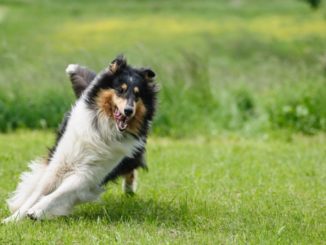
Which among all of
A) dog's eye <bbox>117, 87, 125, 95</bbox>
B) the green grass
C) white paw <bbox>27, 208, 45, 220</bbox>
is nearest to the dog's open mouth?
dog's eye <bbox>117, 87, 125, 95</bbox>

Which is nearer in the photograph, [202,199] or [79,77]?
[202,199]

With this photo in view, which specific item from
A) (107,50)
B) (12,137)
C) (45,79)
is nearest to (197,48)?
(107,50)

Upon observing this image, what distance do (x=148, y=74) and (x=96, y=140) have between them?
73 cm

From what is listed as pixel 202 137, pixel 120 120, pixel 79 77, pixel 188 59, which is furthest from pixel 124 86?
pixel 188 59

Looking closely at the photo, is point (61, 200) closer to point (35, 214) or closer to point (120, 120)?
point (35, 214)

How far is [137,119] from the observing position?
21.0 ft

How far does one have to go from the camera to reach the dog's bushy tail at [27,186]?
659 cm

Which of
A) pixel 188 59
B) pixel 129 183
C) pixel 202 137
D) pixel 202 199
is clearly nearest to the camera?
pixel 202 199

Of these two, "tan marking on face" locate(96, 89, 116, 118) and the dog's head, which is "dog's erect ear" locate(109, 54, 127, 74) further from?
"tan marking on face" locate(96, 89, 116, 118)

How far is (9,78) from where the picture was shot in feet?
42.9

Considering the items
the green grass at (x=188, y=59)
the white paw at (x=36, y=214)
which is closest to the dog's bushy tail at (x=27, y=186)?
the white paw at (x=36, y=214)

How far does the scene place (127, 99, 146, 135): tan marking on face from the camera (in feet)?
20.9

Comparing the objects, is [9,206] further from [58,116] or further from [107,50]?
[107,50]

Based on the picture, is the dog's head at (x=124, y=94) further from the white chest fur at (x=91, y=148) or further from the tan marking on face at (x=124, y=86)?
the white chest fur at (x=91, y=148)
